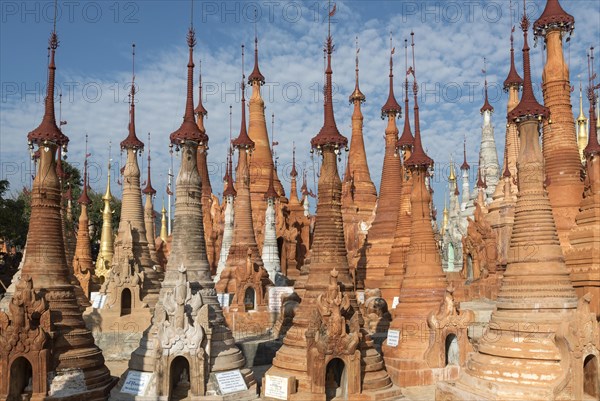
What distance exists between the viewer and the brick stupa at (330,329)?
15625mm

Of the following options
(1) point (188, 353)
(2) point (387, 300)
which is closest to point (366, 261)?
(2) point (387, 300)

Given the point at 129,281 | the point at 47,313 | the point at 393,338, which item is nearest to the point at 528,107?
the point at 393,338

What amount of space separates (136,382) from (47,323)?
2892mm

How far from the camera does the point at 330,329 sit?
615 inches

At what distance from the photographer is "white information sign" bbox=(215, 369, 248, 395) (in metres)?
15.5

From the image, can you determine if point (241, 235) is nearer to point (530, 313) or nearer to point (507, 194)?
point (507, 194)

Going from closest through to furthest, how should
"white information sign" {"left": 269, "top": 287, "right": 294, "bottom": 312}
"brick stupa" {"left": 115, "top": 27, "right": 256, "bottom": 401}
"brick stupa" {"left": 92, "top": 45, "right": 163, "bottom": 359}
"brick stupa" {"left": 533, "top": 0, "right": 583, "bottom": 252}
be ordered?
"brick stupa" {"left": 115, "top": 27, "right": 256, "bottom": 401}, "brick stupa" {"left": 533, "top": 0, "right": 583, "bottom": 252}, "brick stupa" {"left": 92, "top": 45, "right": 163, "bottom": 359}, "white information sign" {"left": 269, "top": 287, "right": 294, "bottom": 312}

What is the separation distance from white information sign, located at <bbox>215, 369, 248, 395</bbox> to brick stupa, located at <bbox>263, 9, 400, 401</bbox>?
1.07 m

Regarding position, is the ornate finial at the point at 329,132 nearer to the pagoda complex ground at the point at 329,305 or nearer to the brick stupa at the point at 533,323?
the pagoda complex ground at the point at 329,305

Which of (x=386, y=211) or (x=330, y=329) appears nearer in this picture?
(x=330, y=329)

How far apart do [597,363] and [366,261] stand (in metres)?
21.3

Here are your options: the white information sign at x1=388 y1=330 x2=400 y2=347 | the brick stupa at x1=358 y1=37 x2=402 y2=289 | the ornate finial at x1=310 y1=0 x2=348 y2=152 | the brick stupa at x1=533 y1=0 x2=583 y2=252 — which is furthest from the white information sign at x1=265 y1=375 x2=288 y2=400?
the brick stupa at x1=358 y1=37 x2=402 y2=289

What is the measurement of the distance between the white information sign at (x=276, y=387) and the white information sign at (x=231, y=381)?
2.98ft

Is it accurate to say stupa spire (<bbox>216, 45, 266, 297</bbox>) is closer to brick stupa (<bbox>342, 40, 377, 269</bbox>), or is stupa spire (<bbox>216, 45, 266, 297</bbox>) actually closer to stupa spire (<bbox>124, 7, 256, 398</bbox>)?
brick stupa (<bbox>342, 40, 377, 269</bbox>)
